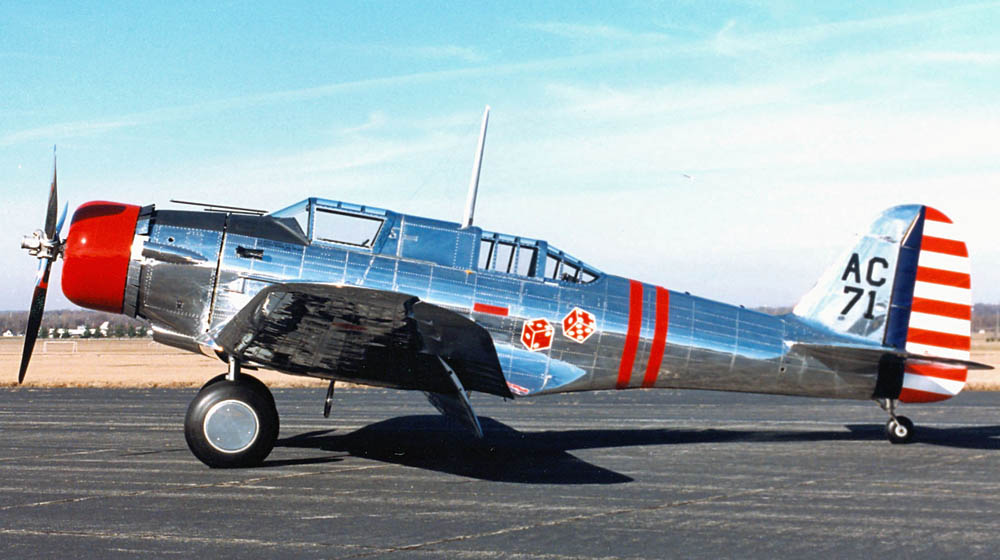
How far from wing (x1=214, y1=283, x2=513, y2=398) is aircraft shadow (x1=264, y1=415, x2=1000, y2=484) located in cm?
88

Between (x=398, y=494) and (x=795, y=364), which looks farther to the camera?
(x=795, y=364)

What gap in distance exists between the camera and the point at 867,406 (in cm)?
1722

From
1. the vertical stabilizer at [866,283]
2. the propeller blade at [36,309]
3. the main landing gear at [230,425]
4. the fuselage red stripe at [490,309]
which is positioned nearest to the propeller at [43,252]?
the propeller blade at [36,309]

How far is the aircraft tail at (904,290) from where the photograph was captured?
433 inches

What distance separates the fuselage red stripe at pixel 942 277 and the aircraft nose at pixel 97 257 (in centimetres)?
950

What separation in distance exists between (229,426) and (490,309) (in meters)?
2.94

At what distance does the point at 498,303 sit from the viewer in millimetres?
9516

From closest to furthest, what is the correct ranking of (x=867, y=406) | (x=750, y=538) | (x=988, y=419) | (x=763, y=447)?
(x=750, y=538) < (x=763, y=447) < (x=988, y=419) < (x=867, y=406)

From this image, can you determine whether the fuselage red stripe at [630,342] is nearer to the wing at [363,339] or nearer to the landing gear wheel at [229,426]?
the wing at [363,339]

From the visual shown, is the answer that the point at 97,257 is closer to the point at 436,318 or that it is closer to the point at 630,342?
the point at 436,318

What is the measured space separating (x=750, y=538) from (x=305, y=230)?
5565 mm

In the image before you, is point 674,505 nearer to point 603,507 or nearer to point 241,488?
point 603,507

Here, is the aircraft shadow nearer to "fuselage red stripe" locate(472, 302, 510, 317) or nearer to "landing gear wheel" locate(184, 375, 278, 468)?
"landing gear wheel" locate(184, 375, 278, 468)

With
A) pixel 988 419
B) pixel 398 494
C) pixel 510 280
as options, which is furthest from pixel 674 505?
pixel 988 419
